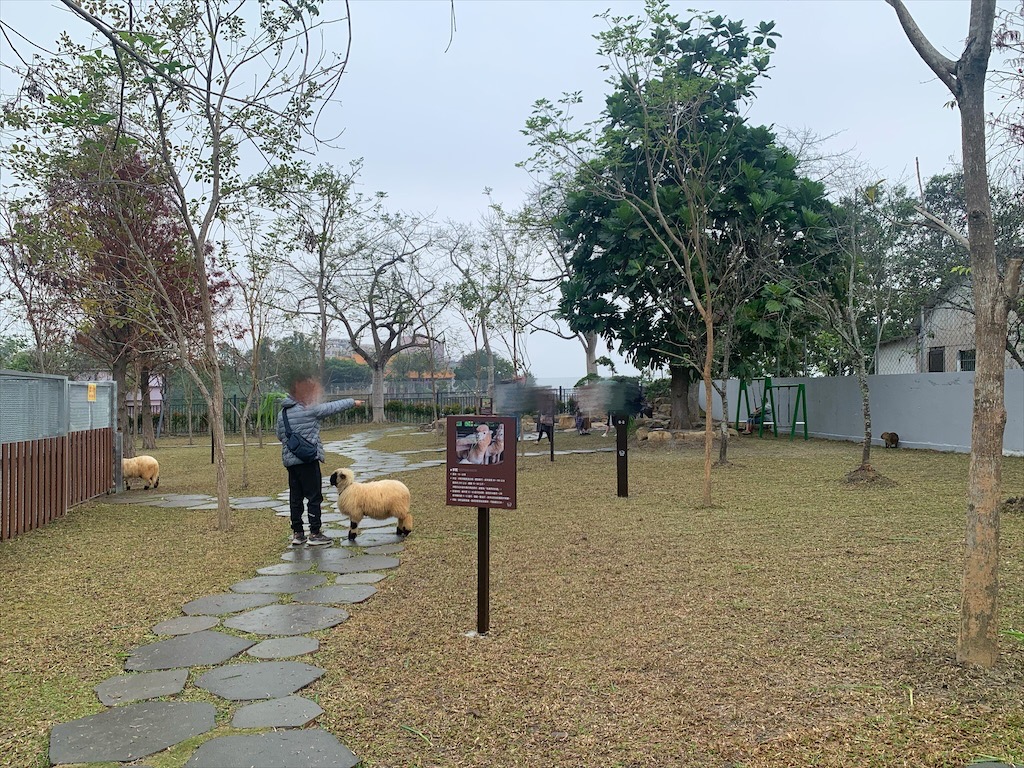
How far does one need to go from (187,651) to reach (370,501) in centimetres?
329

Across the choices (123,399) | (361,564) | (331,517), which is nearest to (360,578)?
(361,564)

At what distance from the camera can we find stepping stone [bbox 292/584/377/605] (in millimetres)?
5219

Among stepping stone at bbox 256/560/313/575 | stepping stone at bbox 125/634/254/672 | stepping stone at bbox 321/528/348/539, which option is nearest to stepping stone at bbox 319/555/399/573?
stepping stone at bbox 256/560/313/575

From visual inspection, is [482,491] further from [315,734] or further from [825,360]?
[825,360]

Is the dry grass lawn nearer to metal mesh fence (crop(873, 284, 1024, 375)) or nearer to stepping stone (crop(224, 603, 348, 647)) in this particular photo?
stepping stone (crop(224, 603, 348, 647))

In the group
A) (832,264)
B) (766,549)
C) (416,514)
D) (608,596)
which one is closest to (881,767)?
(608,596)

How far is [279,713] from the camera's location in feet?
10.9

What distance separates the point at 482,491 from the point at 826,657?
76.6 inches

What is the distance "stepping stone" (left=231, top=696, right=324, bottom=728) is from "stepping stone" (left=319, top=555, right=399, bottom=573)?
106 inches

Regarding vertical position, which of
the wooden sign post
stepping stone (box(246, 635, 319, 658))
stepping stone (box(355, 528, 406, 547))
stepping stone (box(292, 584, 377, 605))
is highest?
the wooden sign post

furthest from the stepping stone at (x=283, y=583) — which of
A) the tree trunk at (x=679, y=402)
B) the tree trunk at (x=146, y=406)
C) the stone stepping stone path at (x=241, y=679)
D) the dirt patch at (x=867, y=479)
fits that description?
the tree trunk at (x=146, y=406)

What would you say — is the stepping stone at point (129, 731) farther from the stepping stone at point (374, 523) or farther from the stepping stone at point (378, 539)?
the stepping stone at point (374, 523)

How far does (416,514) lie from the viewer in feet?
30.0

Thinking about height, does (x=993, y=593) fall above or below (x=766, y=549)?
above
